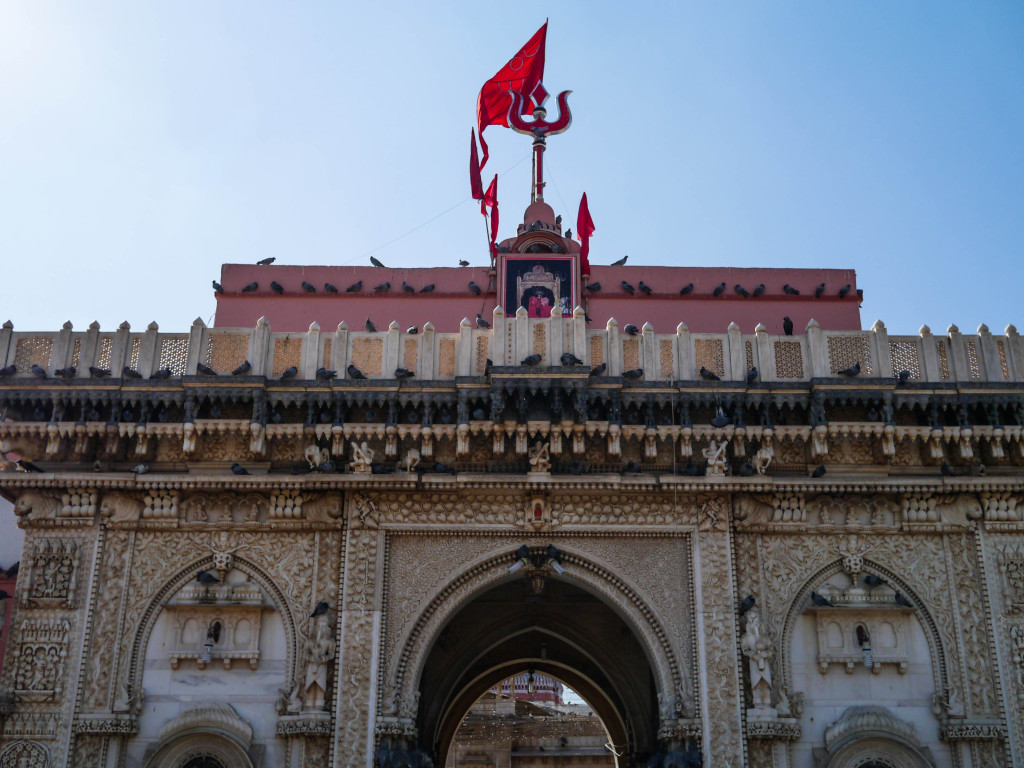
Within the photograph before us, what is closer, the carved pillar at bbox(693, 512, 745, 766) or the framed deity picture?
the carved pillar at bbox(693, 512, 745, 766)

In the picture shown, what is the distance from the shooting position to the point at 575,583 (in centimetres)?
1126

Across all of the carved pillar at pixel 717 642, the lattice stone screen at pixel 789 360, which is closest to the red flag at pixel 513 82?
the lattice stone screen at pixel 789 360

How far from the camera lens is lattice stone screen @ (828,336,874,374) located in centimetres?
1146

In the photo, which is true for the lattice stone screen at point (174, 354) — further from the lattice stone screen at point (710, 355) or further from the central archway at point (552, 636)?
the lattice stone screen at point (710, 355)

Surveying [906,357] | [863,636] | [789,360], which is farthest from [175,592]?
[906,357]

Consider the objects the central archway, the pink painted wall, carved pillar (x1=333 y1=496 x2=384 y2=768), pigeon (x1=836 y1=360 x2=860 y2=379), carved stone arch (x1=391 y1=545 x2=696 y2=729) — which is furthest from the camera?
the pink painted wall

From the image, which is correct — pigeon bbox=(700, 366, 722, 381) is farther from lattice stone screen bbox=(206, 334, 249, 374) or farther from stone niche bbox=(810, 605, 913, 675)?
lattice stone screen bbox=(206, 334, 249, 374)

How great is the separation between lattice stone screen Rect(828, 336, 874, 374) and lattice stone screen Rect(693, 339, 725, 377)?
1.17 meters

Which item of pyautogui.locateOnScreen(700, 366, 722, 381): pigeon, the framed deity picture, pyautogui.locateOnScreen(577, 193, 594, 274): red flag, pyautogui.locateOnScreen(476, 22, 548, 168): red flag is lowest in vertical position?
pyautogui.locateOnScreen(700, 366, 722, 381): pigeon

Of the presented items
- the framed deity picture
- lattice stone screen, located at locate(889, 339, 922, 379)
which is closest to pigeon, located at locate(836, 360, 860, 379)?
lattice stone screen, located at locate(889, 339, 922, 379)

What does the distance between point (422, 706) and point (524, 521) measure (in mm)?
3240

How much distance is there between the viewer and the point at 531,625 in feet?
45.1

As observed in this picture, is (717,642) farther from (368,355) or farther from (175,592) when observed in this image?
(175,592)

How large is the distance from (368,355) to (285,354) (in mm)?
917
